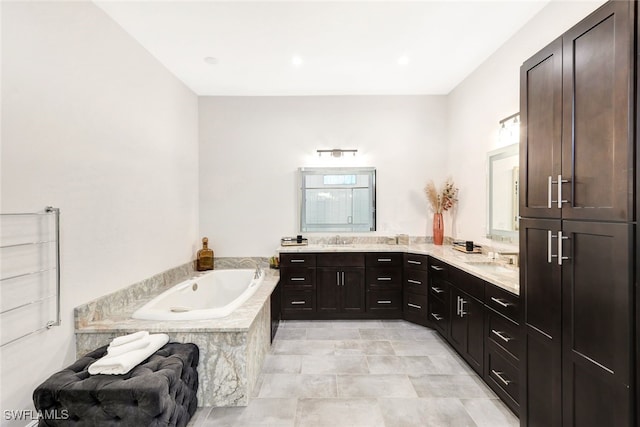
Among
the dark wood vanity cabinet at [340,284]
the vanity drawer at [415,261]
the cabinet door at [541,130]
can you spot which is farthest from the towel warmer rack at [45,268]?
the vanity drawer at [415,261]

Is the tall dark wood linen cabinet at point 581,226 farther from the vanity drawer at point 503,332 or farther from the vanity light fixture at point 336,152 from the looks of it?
the vanity light fixture at point 336,152

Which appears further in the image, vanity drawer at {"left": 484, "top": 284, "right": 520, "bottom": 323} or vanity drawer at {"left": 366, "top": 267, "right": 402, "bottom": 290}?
vanity drawer at {"left": 366, "top": 267, "right": 402, "bottom": 290}

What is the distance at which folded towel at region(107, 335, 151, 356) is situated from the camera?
1794 mm

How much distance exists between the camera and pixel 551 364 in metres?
1.57

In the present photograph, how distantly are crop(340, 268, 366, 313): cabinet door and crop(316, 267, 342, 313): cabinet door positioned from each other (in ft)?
0.22

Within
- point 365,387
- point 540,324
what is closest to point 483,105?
point 540,324

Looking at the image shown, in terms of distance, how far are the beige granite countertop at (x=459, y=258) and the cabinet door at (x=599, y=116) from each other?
828 millimetres

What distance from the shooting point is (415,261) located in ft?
12.1

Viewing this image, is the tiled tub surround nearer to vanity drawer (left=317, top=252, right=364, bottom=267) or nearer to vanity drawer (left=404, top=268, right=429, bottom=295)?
vanity drawer (left=317, top=252, right=364, bottom=267)

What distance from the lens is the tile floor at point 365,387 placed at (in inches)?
81.7

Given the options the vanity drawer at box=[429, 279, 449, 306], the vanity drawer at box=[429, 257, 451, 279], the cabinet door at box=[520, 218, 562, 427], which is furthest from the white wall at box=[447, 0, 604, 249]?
the cabinet door at box=[520, 218, 562, 427]

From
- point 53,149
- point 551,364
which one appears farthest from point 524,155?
point 53,149

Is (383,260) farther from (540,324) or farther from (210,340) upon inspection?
(210,340)

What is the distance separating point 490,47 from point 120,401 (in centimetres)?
398
